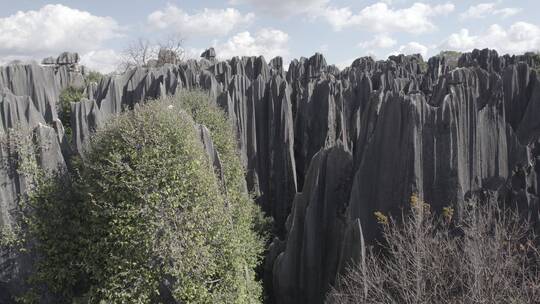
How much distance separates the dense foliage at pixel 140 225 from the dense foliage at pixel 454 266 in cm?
354

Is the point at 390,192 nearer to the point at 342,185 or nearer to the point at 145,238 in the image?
the point at 342,185

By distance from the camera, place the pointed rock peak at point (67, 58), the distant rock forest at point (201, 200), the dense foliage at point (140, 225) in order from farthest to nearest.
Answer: the pointed rock peak at point (67, 58) → the dense foliage at point (140, 225) → the distant rock forest at point (201, 200)

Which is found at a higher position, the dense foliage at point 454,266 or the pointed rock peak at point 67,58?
the pointed rock peak at point 67,58

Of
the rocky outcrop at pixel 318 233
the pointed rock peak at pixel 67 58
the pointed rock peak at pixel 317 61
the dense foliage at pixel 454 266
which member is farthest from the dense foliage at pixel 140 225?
the pointed rock peak at pixel 317 61

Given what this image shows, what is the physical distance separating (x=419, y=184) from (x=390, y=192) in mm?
752

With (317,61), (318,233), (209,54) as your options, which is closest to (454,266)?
(318,233)

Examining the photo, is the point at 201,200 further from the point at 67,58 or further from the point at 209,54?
the point at 209,54

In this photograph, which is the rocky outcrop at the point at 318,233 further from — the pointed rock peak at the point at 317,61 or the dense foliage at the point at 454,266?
the pointed rock peak at the point at 317,61

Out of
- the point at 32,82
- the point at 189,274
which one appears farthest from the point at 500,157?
the point at 32,82

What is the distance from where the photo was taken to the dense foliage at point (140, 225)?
12.3m

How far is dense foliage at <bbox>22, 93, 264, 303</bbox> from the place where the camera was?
12.3 meters

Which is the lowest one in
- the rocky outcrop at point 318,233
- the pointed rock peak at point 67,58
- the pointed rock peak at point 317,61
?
the rocky outcrop at point 318,233

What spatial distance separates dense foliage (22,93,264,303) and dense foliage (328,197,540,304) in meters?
3.54

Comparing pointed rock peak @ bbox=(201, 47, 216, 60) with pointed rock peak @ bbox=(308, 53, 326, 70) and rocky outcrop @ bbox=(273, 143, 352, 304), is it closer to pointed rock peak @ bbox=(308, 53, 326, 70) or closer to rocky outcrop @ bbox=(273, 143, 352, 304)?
pointed rock peak @ bbox=(308, 53, 326, 70)
